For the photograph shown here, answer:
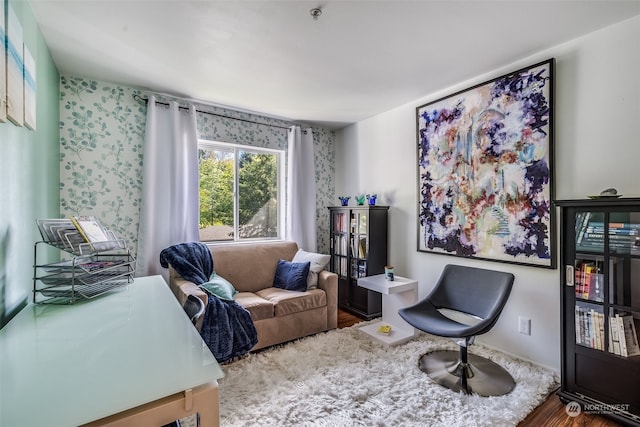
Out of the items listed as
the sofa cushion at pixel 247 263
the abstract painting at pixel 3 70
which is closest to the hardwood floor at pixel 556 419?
the sofa cushion at pixel 247 263

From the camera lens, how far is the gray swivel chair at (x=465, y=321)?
2.00m

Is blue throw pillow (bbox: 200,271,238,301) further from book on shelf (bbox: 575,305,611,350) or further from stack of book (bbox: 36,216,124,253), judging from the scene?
book on shelf (bbox: 575,305,611,350)

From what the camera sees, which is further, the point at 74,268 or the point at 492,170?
the point at 492,170

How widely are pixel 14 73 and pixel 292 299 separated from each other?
89.1 inches

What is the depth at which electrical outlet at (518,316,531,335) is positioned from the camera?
2285 millimetres

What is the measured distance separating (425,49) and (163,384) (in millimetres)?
2447

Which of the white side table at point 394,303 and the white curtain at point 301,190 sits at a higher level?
the white curtain at point 301,190

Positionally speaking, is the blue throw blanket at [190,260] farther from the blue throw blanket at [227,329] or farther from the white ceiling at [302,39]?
the white ceiling at [302,39]

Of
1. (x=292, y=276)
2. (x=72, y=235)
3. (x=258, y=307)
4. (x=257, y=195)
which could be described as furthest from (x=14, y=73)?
(x=257, y=195)

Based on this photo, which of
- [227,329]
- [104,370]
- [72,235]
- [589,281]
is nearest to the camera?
[104,370]

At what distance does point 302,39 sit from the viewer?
1989mm

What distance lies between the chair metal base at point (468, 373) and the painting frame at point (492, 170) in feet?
2.77

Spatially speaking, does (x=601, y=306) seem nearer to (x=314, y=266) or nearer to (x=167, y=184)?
(x=314, y=266)

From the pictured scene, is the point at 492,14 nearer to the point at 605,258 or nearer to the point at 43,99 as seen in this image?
the point at 605,258
